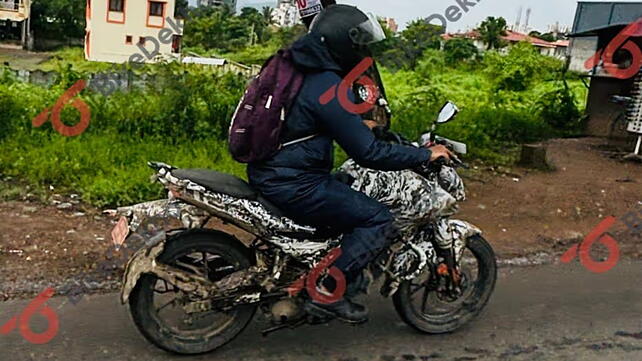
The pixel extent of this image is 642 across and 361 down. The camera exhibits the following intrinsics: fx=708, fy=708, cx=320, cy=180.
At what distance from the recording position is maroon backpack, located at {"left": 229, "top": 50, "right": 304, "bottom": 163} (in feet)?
11.4

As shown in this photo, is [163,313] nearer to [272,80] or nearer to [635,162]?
[272,80]

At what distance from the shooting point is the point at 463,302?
4312 millimetres

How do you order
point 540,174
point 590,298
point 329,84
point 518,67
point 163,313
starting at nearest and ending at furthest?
→ point 329,84, point 163,313, point 590,298, point 540,174, point 518,67

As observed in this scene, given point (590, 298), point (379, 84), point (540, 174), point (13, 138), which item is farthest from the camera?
point (540, 174)

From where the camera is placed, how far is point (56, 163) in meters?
6.92

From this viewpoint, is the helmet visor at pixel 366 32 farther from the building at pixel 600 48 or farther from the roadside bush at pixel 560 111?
the roadside bush at pixel 560 111

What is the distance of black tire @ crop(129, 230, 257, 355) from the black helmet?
3.64 ft

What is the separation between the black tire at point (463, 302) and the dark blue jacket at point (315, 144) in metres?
0.86

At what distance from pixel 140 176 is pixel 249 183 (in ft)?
10.7

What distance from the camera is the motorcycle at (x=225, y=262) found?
11.6 feet

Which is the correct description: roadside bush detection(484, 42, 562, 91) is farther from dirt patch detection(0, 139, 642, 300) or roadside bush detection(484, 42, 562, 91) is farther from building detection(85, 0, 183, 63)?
building detection(85, 0, 183, 63)

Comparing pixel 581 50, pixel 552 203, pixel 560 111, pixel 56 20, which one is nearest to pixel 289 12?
pixel 552 203

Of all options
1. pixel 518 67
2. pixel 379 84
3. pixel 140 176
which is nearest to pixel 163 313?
pixel 140 176

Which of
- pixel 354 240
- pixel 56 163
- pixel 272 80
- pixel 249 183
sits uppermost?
pixel 272 80
